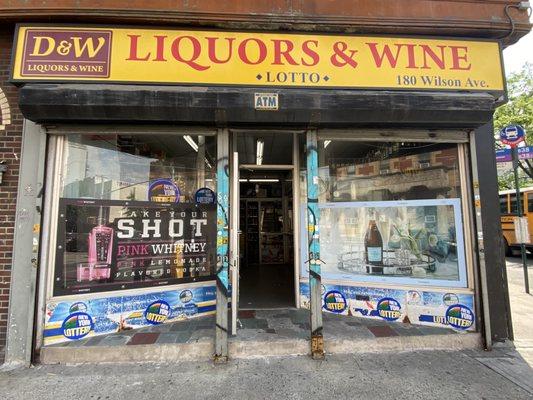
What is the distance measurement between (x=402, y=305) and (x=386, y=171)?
2.04 metres

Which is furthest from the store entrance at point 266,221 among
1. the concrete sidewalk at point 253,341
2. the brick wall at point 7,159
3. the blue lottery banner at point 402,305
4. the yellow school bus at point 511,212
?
the yellow school bus at point 511,212

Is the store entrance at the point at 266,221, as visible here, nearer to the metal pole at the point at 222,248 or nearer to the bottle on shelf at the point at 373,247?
the bottle on shelf at the point at 373,247

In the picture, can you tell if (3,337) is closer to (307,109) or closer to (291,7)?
(307,109)

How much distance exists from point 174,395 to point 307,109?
332 centimetres

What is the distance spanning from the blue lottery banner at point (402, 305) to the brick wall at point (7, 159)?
12.9 ft

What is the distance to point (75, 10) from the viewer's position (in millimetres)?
3883

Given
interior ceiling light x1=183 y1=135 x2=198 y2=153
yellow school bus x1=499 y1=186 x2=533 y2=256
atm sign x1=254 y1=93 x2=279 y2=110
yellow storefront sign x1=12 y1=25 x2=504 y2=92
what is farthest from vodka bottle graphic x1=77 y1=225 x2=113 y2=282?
yellow school bus x1=499 y1=186 x2=533 y2=256

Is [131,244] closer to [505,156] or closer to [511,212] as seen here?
[505,156]

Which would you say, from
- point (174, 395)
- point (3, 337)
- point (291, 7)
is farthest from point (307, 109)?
point (3, 337)

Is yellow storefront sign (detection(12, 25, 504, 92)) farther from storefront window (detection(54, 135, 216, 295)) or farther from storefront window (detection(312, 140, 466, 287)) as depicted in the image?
storefront window (detection(312, 140, 466, 287))

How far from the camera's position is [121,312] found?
4258mm

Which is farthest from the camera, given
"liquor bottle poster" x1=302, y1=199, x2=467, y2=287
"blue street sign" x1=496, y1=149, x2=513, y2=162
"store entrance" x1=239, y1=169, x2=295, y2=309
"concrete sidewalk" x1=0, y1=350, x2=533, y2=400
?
"store entrance" x1=239, y1=169, x2=295, y2=309

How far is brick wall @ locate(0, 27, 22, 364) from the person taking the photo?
3791 mm

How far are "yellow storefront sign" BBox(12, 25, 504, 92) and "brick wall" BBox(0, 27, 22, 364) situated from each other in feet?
1.60
